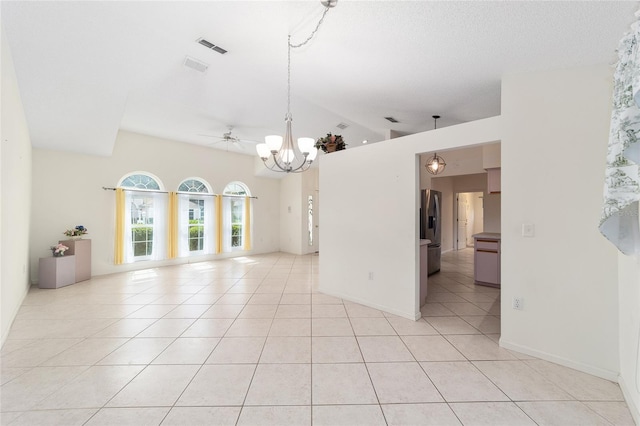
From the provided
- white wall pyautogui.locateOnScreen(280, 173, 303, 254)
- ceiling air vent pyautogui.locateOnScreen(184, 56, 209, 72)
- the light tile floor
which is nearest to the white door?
white wall pyautogui.locateOnScreen(280, 173, 303, 254)

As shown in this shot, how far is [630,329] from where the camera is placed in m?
1.88

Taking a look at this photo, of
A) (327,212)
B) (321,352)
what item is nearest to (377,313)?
(321,352)

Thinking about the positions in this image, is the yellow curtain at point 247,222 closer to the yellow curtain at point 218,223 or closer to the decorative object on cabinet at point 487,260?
the yellow curtain at point 218,223

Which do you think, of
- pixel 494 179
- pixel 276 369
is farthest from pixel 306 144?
pixel 494 179

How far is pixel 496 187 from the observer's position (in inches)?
176

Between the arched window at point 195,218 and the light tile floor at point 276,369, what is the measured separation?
300 centimetres

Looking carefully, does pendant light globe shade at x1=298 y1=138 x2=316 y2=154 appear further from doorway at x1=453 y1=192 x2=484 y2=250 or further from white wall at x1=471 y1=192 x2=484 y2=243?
white wall at x1=471 y1=192 x2=484 y2=243

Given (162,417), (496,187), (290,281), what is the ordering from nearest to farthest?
1. (162,417)
2. (496,187)
3. (290,281)

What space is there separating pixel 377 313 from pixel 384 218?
49.6 inches

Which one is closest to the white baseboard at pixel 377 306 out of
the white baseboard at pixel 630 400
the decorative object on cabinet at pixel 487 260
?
the white baseboard at pixel 630 400

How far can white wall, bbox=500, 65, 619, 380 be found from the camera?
7.07ft

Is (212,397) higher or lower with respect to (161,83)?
lower

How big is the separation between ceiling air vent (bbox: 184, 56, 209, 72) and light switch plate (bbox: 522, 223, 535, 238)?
147 inches

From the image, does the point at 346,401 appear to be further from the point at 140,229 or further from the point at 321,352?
the point at 140,229
